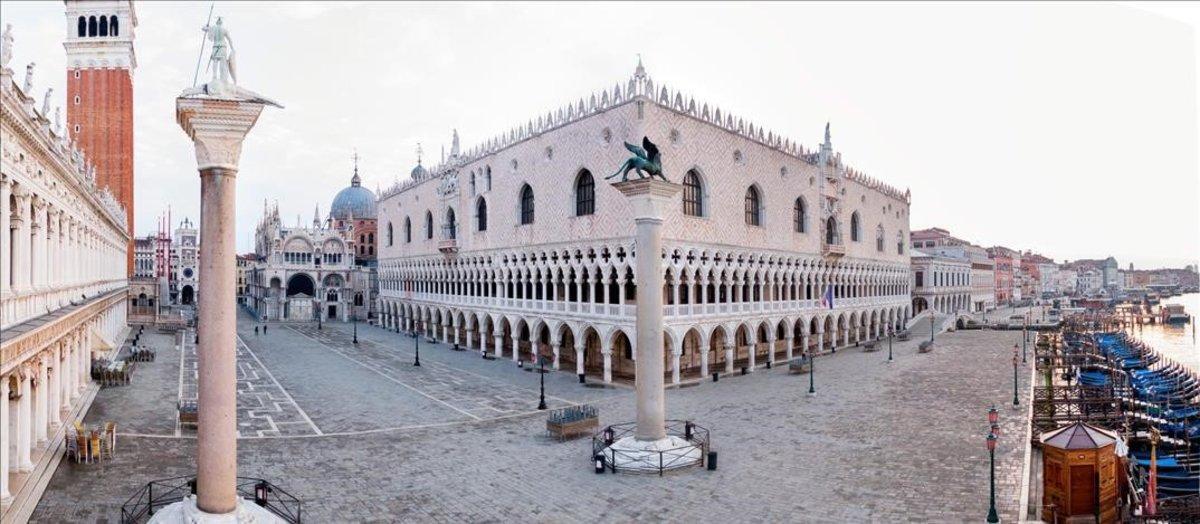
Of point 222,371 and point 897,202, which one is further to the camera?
point 897,202

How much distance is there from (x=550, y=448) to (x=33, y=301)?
42.5 feet

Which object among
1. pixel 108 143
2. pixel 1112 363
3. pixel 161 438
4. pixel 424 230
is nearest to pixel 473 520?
pixel 161 438

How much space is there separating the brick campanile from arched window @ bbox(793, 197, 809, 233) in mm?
49982

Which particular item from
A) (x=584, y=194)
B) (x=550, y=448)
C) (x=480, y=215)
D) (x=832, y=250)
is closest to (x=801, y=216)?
(x=832, y=250)

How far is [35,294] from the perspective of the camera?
15961mm

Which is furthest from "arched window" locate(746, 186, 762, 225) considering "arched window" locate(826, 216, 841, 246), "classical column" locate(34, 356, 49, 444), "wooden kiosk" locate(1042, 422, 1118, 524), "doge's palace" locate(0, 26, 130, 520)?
"classical column" locate(34, 356, 49, 444)

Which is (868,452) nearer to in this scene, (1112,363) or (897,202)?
(1112,363)

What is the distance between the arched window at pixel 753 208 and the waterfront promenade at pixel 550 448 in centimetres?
893

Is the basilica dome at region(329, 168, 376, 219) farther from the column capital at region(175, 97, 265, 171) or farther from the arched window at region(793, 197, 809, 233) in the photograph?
the column capital at region(175, 97, 265, 171)

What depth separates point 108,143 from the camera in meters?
52.4

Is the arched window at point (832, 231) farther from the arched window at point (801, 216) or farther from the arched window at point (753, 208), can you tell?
the arched window at point (753, 208)

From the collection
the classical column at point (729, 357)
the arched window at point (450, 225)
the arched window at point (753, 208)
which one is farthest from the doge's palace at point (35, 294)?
the arched window at point (753, 208)

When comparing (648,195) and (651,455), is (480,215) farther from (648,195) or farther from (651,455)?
(651,455)

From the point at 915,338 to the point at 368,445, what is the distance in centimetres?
4803
